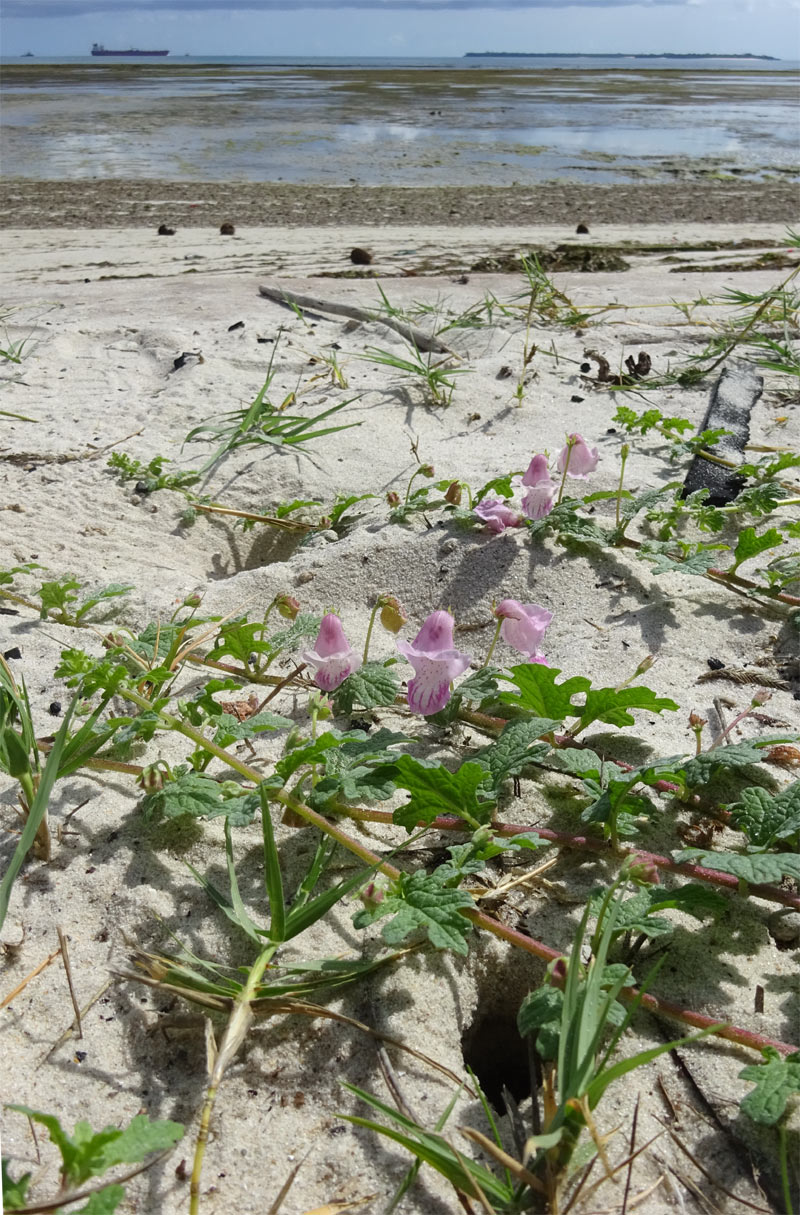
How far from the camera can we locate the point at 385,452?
3.72 metres

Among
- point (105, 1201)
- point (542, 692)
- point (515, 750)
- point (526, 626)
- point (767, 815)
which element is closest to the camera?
point (105, 1201)

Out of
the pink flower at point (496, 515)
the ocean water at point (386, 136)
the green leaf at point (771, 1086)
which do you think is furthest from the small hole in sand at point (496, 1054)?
the ocean water at point (386, 136)

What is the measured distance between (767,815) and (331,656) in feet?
3.12

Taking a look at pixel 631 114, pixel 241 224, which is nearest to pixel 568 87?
pixel 631 114

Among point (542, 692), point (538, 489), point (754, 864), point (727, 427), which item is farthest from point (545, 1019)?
point (727, 427)

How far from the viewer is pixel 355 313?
204 inches

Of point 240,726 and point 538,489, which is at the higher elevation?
point 538,489

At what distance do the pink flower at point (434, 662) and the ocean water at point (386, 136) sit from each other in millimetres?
11363

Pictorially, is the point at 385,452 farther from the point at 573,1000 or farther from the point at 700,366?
the point at 573,1000

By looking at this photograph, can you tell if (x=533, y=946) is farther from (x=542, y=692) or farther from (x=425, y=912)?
(x=542, y=692)

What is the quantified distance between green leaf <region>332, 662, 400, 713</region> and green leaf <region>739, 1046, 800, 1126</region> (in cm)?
101

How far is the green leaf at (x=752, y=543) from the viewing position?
2.47 metres

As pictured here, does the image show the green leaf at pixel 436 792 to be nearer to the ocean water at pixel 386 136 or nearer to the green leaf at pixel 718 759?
the green leaf at pixel 718 759

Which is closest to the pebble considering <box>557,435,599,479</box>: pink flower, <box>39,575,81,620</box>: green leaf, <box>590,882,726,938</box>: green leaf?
<box>590,882,726,938</box>: green leaf
